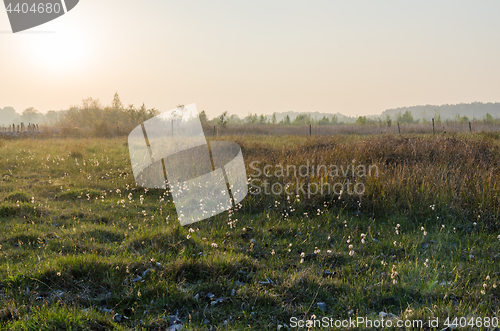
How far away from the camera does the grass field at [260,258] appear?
358 centimetres

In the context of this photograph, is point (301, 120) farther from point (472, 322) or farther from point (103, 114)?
point (472, 322)

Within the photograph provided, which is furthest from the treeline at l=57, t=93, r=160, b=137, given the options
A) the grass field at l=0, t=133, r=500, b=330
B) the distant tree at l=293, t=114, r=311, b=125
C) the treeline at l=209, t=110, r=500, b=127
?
the grass field at l=0, t=133, r=500, b=330

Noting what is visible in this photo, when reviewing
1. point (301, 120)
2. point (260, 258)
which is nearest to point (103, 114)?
point (301, 120)

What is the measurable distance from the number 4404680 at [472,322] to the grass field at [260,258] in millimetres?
67

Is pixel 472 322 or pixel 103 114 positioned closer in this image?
pixel 472 322

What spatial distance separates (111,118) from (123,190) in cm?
5926

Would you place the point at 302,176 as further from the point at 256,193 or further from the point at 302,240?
the point at 302,240

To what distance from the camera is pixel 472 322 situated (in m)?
3.29

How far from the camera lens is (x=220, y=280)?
4.21 metres

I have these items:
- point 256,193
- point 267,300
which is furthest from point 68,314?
point 256,193

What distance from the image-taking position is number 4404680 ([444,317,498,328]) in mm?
3262

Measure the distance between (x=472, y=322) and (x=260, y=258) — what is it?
281 centimetres

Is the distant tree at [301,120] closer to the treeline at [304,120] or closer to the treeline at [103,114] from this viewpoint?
the treeline at [304,120]

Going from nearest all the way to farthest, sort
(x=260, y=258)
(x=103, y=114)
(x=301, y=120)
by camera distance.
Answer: (x=260, y=258) < (x=103, y=114) < (x=301, y=120)
